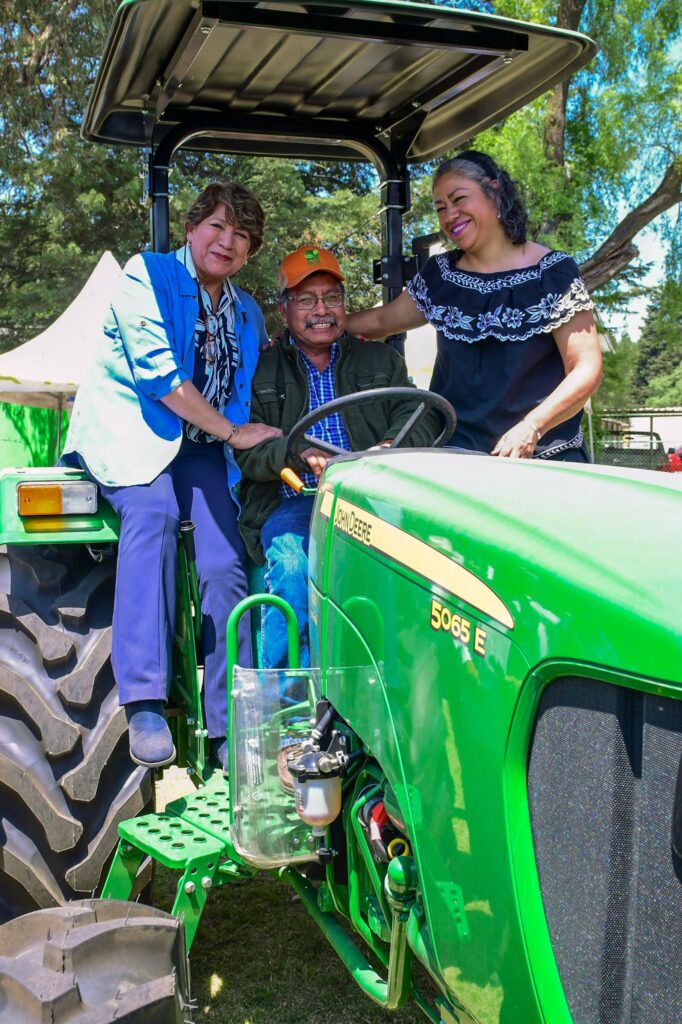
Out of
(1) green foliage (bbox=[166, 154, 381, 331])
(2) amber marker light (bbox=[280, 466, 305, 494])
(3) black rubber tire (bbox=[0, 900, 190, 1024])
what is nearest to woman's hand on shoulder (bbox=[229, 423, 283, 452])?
(2) amber marker light (bbox=[280, 466, 305, 494])

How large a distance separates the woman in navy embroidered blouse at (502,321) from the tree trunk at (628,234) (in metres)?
9.09

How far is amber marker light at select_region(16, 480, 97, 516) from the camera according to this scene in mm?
2932

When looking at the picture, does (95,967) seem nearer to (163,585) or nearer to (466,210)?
(163,585)

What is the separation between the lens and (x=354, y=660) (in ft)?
7.02

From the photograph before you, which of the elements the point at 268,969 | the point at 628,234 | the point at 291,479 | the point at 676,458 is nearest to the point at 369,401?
the point at 291,479

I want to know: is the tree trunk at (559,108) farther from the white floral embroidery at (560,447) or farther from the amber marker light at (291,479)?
the amber marker light at (291,479)

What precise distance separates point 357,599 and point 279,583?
0.78 m

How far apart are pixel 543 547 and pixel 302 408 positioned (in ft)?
6.39

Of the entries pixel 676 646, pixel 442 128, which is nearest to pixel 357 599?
pixel 676 646

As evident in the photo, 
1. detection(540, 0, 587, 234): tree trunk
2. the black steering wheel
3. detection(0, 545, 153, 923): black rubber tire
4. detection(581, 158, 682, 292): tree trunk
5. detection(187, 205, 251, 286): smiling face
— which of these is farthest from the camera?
detection(581, 158, 682, 292): tree trunk

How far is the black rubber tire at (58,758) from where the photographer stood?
2.75 m

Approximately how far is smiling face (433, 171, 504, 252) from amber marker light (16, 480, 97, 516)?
1376mm

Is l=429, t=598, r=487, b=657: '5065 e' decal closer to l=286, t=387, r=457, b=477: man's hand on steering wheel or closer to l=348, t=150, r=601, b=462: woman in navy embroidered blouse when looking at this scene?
l=286, t=387, r=457, b=477: man's hand on steering wheel

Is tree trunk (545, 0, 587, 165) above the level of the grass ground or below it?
above
